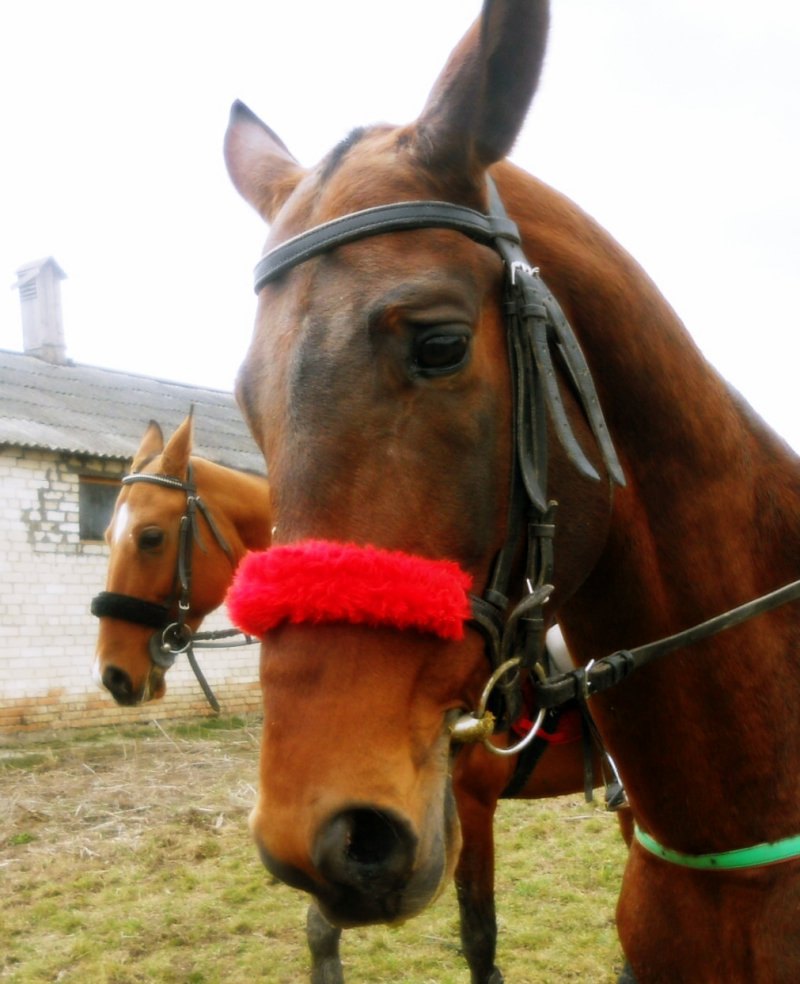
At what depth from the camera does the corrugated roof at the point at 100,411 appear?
13.9 metres

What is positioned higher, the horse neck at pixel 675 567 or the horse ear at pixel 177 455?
the horse ear at pixel 177 455

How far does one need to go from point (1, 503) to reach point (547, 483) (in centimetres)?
1229

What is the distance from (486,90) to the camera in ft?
5.69

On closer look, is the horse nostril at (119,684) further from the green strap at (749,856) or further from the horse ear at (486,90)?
the horse ear at (486,90)

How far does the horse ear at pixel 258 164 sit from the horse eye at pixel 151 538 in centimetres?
376

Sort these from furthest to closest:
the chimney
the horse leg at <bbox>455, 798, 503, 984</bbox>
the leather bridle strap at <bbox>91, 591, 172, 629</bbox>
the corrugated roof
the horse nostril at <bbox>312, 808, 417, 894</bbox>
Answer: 1. the chimney
2. the corrugated roof
3. the leather bridle strap at <bbox>91, 591, 172, 629</bbox>
4. the horse leg at <bbox>455, 798, 503, 984</bbox>
5. the horse nostril at <bbox>312, 808, 417, 894</bbox>

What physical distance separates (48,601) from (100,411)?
503 cm

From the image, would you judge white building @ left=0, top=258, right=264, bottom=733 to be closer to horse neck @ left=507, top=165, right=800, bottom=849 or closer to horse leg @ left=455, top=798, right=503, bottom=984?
horse leg @ left=455, top=798, right=503, bottom=984

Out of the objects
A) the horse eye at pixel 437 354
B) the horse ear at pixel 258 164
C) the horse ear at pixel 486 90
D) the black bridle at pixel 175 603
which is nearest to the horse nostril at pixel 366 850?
the horse eye at pixel 437 354

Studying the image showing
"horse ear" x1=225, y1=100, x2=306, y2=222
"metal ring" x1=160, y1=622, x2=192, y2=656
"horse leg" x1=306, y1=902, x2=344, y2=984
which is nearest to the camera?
"horse ear" x1=225, y1=100, x2=306, y2=222

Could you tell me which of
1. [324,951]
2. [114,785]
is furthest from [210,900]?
[114,785]

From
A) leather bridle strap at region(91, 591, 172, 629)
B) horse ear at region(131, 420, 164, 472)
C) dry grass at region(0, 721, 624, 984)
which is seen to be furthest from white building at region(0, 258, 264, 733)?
leather bridle strap at region(91, 591, 172, 629)

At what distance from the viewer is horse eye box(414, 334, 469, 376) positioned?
161cm

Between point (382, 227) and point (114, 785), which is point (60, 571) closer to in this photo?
point (114, 785)
